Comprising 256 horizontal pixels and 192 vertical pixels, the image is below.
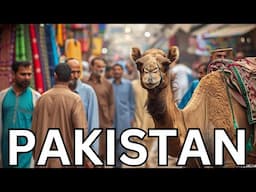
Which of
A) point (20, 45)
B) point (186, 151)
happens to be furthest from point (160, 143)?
point (20, 45)

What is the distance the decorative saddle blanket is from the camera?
20.9 ft

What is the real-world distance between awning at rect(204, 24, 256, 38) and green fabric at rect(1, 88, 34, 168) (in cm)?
740

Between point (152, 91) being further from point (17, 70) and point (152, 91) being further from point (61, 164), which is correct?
point (17, 70)

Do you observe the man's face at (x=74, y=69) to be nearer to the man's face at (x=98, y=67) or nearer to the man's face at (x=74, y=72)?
the man's face at (x=74, y=72)

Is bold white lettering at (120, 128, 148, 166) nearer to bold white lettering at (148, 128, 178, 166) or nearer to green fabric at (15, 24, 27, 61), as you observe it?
bold white lettering at (148, 128, 178, 166)

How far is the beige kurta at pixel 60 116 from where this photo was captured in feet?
22.4

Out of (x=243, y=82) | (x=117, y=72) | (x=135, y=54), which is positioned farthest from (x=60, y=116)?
(x=117, y=72)

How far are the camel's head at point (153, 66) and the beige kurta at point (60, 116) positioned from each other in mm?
971

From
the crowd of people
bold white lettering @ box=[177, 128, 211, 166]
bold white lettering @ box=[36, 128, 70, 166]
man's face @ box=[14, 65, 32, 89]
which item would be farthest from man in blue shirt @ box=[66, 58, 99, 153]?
bold white lettering @ box=[177, 128, 211, 166]

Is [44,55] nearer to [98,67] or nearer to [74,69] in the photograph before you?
[98,67]

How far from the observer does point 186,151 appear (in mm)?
6316

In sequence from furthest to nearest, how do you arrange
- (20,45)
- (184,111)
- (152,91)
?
(20,45)
(184,111)
(152,91)

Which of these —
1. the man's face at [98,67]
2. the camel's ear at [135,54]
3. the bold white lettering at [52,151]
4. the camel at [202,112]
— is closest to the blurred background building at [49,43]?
the man's face at [98,67]
